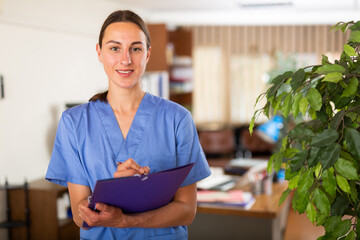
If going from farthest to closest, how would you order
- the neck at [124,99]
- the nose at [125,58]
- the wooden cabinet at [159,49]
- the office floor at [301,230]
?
the wooden cabinet at [159,49], the office floor at [301,230], the neck at [124,99], the nose at [125,58]

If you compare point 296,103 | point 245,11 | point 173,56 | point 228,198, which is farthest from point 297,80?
point 245,11

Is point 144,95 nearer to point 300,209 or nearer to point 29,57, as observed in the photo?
point 300,209

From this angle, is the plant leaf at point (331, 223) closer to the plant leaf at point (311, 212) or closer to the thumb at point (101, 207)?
the plant leaf at point (311, 212)

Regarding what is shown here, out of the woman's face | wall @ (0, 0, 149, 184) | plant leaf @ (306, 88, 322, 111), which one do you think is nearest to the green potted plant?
plant leaf @ (306, 88, 322, 111)

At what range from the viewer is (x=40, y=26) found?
3719 millimetres

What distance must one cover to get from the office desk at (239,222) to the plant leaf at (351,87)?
1.65m

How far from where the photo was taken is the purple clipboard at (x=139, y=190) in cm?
114

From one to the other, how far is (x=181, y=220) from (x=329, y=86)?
62 centimetres

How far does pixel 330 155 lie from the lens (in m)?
0.93

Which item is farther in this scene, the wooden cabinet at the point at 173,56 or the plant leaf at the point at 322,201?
the wooden cabinet at the point at 173,56

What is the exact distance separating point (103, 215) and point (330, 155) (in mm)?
625

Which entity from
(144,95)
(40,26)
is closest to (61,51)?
(40,26)

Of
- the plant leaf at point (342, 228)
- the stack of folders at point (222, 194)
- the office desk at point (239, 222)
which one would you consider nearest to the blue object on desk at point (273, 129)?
the stack of folders at point (222, 194)

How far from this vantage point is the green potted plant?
3.10 feet
